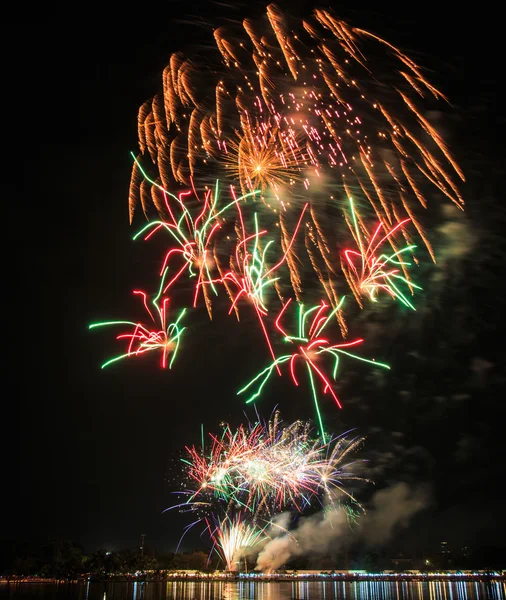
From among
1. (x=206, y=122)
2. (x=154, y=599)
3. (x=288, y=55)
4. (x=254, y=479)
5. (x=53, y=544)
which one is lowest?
(x=53, y=544)

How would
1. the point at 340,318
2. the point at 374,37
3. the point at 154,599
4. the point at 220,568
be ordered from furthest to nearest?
the point at 220,568, the point at 154,599, the point at 340,318, the point at 374,37

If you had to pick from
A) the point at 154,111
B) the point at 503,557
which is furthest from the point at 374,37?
the point at 503,557

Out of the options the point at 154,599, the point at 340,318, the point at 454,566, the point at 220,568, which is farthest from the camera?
the point at 454,566

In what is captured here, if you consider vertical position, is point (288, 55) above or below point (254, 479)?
above

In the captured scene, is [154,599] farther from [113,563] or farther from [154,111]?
[113,563]

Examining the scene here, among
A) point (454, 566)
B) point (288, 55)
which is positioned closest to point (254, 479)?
point (288, 55)

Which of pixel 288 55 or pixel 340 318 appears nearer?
pixel 288 55

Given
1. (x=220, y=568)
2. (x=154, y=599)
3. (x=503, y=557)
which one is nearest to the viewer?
(x=154, y=599)

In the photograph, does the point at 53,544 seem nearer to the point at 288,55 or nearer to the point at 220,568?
the point at 220,568

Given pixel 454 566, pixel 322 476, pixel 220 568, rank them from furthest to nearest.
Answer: pixel 454 566 → pixel 220 568 → pixel 322 476
